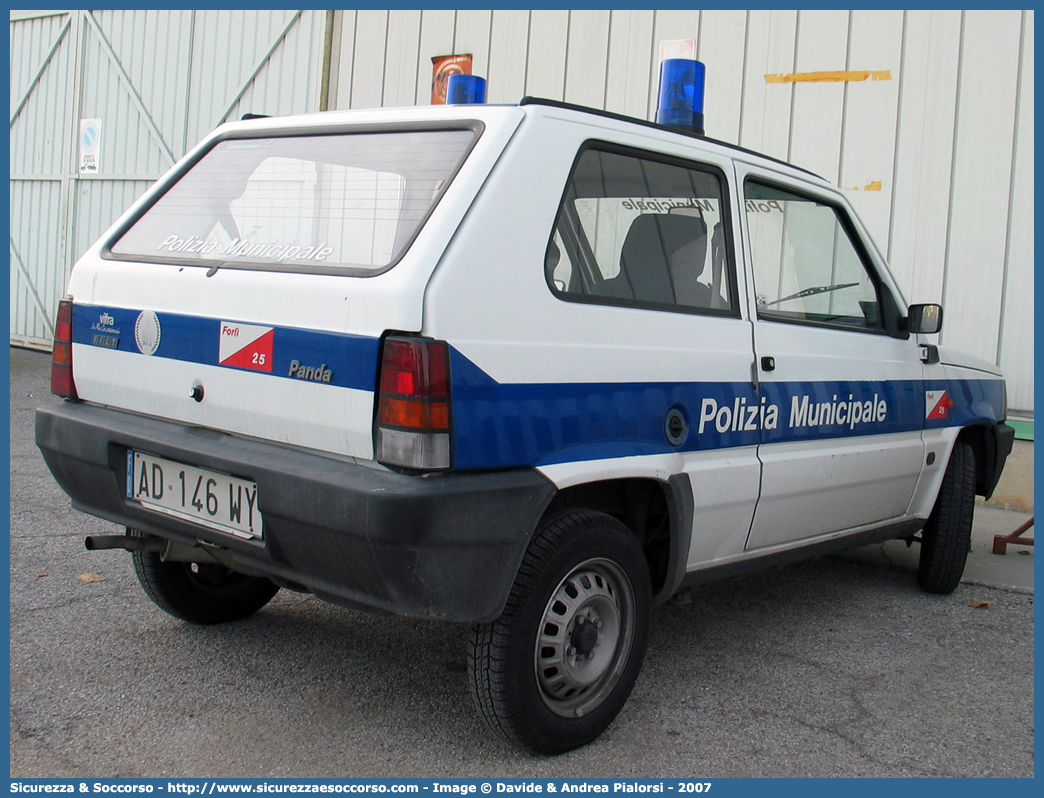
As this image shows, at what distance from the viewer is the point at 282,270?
8.47 ft

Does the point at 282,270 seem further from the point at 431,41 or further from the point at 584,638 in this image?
the point at 431,41

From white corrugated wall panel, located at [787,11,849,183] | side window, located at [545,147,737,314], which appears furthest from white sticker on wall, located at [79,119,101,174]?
side window, located at [545,147,737,314]

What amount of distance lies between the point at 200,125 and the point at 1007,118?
324 inches

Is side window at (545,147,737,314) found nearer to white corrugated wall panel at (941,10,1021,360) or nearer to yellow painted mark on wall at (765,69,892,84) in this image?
white corrugated wall panel at (941,10,1021,360)

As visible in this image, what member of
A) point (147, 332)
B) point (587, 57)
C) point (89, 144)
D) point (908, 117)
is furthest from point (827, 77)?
point (89, 144)

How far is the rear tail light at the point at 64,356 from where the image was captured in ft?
9.93

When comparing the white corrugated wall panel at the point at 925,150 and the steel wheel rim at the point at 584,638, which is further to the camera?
the white corrugated wall panel at the point at 925,150

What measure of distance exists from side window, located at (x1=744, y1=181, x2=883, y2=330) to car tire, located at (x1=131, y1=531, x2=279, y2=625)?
2.12 meters

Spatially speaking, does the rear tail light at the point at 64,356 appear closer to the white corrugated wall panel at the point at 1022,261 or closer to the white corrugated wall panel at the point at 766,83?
the white corrugated wall panel at the point at 766,83

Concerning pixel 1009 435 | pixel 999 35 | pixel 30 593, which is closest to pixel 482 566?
pixel 30 593

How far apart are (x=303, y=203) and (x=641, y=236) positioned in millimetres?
1035

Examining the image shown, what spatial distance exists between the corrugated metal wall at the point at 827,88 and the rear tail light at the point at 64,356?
17.6 feet

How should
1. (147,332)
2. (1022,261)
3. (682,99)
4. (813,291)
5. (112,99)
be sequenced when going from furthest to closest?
(112,99) < (1022,261) < (813,291) < (682,99) < (147,332)

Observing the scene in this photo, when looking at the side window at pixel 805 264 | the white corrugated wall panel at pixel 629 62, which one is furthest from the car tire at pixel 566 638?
the white corrugated wall panel at pixel 629 62
